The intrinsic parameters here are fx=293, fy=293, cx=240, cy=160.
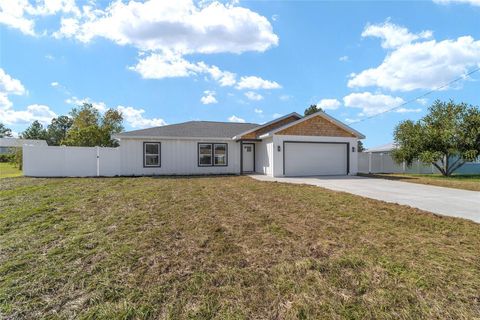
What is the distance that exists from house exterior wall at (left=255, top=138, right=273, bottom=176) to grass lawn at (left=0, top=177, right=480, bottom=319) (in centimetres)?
1052

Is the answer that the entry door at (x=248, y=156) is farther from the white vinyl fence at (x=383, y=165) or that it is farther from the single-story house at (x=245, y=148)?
the white vinyl fence at (x=383, y=165)

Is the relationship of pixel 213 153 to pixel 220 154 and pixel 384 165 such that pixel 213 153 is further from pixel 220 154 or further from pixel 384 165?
pixel 384 165

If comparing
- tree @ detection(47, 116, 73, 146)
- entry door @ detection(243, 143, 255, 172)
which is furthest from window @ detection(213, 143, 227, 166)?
tree @ detection(47, 116, 73, 146)

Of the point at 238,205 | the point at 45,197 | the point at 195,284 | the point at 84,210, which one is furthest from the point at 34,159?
the point at 195,284

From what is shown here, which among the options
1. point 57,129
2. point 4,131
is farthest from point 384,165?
point 4,131

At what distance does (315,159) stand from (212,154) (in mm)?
6349

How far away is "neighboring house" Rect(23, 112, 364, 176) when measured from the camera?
1650 cm

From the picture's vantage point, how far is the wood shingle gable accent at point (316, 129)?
55.2 ft

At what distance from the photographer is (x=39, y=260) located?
12.4 feet

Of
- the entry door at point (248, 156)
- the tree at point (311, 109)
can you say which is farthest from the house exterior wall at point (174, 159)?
the tree at point (311, 109)

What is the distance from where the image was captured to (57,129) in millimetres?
63344

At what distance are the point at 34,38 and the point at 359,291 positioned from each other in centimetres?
1551

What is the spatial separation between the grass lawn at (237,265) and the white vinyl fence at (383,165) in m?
16.2

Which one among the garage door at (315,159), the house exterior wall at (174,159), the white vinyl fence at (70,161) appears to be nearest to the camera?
the white vinyl fence at (70,161)
